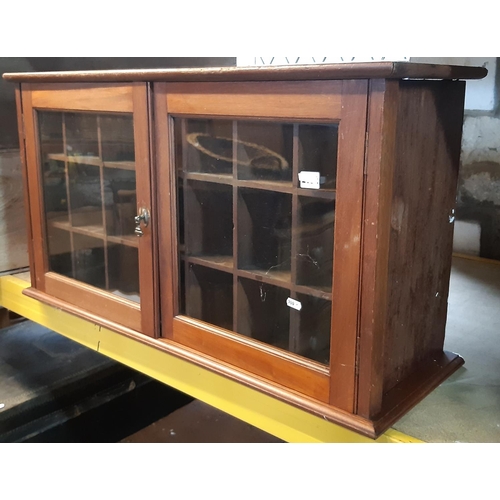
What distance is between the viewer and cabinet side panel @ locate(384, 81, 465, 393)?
0.86 metres

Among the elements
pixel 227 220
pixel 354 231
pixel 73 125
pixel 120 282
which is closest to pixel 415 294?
pixel 354 231

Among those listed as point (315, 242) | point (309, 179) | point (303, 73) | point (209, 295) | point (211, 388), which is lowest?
point (211, 388)

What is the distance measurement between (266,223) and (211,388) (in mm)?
354

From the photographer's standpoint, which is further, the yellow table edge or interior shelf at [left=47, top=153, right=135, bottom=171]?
interior shelf at [left=47, top=153, right=135, bottom=171]

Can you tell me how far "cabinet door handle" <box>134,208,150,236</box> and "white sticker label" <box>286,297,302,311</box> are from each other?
33cm

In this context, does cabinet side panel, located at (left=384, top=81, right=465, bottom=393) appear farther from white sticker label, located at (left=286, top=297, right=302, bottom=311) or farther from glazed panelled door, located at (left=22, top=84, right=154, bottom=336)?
glazed panelled door, located at (left=22, top=84, right=154, bottom=336)

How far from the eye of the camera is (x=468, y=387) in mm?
1070

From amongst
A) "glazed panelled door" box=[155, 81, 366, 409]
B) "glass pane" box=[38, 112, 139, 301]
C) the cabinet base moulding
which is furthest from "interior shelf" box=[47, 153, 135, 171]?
the cabinet base moulding

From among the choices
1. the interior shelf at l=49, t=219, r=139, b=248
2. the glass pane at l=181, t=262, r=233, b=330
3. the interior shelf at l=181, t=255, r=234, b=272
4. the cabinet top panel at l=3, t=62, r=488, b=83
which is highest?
the cabinet top panel at l=3, t=62, r=488, b=83

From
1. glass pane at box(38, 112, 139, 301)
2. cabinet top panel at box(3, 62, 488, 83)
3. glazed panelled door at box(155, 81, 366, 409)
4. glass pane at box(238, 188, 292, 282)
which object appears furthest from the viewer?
glass pane at box(38, 112, 139, 301)

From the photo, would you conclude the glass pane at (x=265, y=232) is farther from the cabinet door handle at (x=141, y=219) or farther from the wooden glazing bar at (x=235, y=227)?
the cabinet door handle at (x=141, y=219)

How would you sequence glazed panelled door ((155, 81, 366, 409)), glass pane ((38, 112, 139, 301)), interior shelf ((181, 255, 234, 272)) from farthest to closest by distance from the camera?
1. glass pane ((38, 112, 139, 301))
2. interior shelf ((181, 255, 234, 272))
3. glazed panelled door ((155, 81, 366, 409))

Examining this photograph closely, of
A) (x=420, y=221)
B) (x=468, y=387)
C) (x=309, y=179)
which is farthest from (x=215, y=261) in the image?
(x=468, y=387)

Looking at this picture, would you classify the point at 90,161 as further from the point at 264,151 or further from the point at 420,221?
the point at 420,221
